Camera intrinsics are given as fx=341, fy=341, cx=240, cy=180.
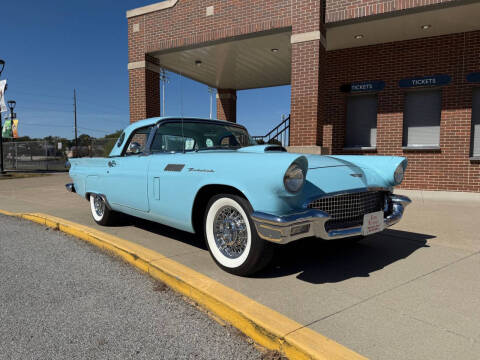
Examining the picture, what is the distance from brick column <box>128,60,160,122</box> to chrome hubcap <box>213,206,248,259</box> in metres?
7.69

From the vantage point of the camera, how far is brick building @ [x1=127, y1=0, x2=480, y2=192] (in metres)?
7.57

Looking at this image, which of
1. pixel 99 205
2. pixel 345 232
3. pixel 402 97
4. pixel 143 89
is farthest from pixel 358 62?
pixel 345 232

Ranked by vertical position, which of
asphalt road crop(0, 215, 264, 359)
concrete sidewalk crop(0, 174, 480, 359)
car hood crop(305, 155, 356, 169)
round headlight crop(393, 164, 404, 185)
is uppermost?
car hood crop(305, 155, 356, 169)

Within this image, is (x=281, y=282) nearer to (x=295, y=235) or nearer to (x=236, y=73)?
(x=295, y=235)

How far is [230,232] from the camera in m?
2.95

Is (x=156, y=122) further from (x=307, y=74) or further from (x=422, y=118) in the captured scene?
(x=422, y=118)

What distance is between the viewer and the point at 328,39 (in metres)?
8.75

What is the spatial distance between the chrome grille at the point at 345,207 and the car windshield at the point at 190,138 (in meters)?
1.62

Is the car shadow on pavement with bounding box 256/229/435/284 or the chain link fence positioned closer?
the car shadow on pavement with bounding box 256/229/435/284

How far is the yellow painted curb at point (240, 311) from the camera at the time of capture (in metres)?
1.80

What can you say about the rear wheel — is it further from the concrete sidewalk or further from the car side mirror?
the car side mirror

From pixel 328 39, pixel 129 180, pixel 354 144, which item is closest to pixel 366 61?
pixel 328 39

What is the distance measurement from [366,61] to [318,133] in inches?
119

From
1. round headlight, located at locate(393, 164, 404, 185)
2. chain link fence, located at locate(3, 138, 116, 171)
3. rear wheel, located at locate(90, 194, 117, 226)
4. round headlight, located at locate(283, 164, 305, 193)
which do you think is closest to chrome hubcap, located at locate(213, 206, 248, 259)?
round headlight, located at locate(283, 164, 305, 193)
